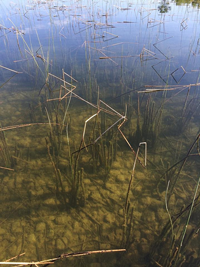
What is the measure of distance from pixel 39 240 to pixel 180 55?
14.6 ft

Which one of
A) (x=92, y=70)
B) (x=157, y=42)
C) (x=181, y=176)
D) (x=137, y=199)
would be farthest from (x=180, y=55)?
(x=137, y=199)

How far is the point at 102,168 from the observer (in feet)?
6.59

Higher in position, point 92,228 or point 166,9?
point 166,9

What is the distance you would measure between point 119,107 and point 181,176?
1516 millimetres

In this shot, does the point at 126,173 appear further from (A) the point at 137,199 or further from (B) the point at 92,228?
(B) the point at 92,228

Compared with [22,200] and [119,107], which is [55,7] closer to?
[119,107]

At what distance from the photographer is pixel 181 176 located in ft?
6.35

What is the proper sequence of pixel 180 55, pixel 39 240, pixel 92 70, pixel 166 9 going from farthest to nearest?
pixel 166 9
pixel 180 55
pixel 92 70
pixel 39 240

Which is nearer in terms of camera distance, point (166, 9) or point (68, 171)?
point (68, 171)

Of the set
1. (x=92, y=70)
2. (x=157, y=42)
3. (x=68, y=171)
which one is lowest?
(x=68, y=171)

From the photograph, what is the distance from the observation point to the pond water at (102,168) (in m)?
1.38

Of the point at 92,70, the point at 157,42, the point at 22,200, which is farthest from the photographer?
the point at 157,42

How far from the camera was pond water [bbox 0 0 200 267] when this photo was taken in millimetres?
1378

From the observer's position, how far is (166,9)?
762cm
